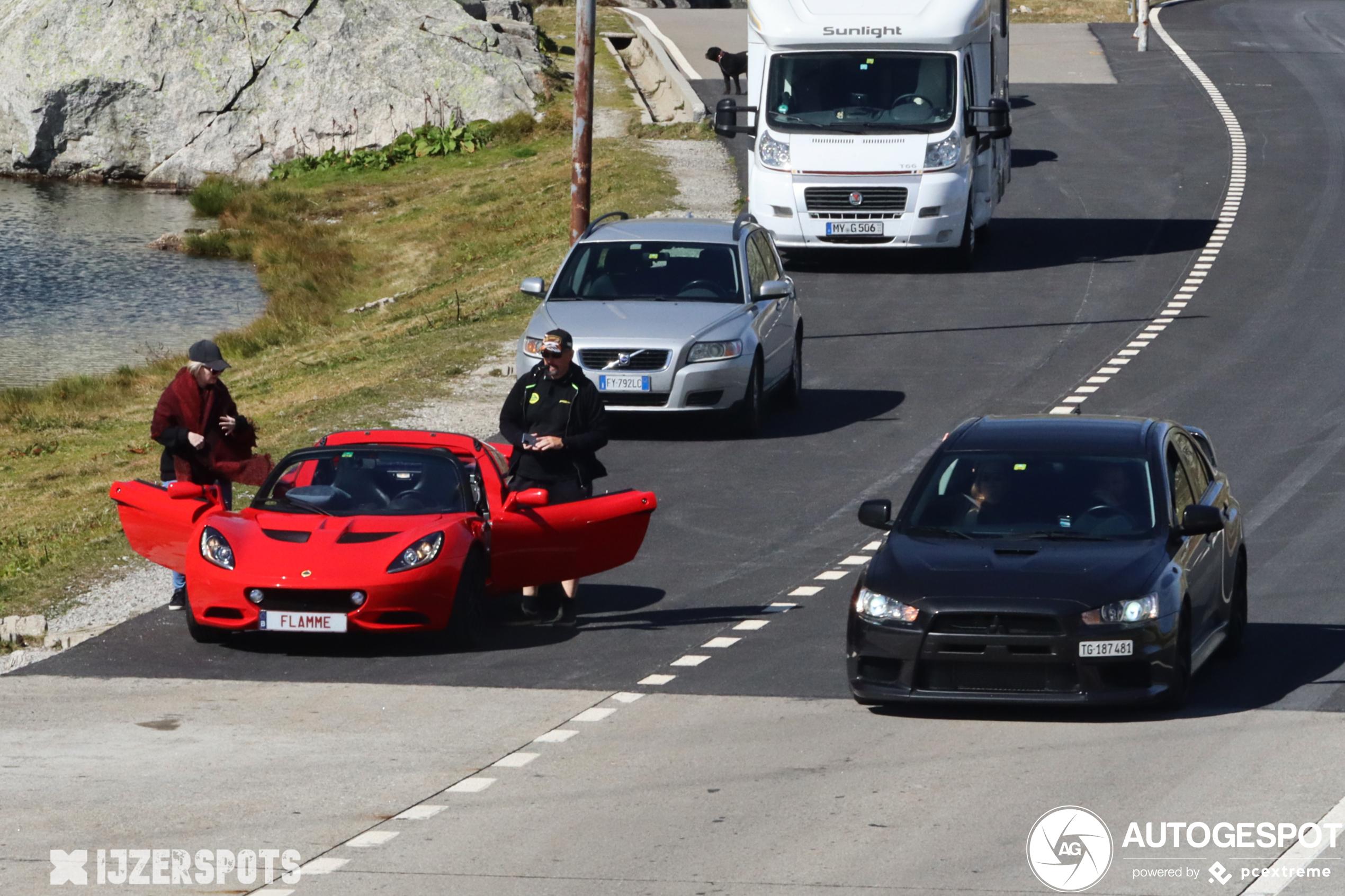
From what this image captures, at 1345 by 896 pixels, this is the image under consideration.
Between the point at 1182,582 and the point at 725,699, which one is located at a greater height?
the point at 1182,582

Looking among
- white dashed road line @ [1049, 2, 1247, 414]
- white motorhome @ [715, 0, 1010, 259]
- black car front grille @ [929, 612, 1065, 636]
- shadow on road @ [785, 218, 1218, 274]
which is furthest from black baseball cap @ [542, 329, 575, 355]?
shadow on road @ [785, 218, 1218, 274]

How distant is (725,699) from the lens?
1224 centimetres

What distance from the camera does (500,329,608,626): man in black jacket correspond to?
562 inches

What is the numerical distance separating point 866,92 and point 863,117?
338 millimetres

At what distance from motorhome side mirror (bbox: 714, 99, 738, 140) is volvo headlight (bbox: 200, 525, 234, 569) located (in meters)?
15.4

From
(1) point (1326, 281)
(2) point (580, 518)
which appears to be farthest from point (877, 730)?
(1) point (1326, 281)

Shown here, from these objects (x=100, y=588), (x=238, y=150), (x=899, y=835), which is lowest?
(x=238, y=150)

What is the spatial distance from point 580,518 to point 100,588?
12.0 ft

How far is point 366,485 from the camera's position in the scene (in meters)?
14.1

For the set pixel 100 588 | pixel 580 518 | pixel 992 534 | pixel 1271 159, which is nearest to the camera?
pixel 992 534

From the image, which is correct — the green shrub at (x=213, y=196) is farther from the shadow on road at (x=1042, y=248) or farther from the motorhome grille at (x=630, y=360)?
the motorhome grille at (x=630, y=360)

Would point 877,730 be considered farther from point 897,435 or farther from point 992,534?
point 897,435

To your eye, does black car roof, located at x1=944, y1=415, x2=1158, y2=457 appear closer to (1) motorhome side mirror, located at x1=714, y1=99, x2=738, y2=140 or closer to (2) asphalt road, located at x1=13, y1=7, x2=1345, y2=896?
(2) asphalt road, located at x1=13, y1=7, x2=1345, y2=896

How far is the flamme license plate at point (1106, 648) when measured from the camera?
1123cm
